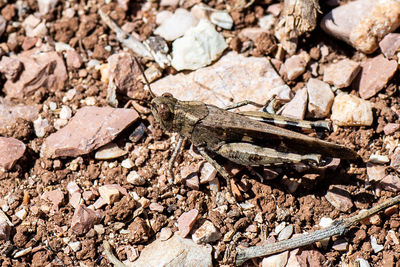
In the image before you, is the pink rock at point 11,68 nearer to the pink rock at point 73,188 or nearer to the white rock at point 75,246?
the pink rock at point 73,188

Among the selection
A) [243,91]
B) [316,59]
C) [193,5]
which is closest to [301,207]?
[243,91]

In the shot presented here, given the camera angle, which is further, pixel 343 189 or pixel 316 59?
pixel 316 59

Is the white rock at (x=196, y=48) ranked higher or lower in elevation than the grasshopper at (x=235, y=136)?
higher

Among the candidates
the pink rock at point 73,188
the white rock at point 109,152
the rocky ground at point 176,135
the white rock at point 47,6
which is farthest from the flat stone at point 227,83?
the white rock at point 47,6

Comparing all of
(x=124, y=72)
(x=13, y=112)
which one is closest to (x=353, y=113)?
(x=124, y=72)

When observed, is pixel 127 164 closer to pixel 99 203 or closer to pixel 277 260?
pixel 99 203

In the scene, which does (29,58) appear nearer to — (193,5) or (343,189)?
(193,5)
